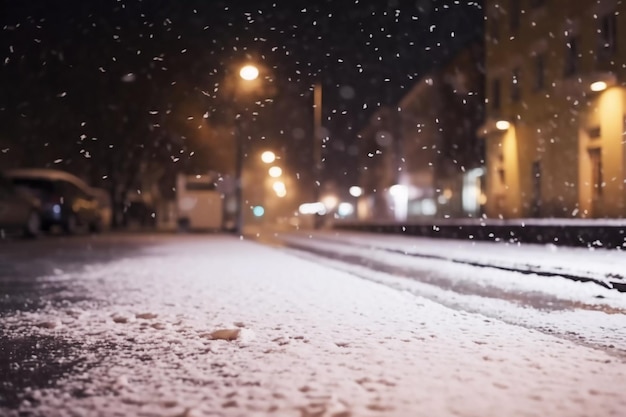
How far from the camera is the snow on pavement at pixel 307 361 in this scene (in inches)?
158

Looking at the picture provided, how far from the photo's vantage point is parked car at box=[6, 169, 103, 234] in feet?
77.9

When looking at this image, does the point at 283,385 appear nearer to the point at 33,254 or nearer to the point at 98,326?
the point at 98,326

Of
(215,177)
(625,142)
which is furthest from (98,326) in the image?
(215,177)

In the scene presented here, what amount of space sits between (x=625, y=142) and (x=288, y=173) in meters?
49.3

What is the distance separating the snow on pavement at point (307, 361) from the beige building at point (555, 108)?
14579 mm

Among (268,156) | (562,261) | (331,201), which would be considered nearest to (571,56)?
(562,261)

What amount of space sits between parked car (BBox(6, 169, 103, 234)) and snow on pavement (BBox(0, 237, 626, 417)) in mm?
15898

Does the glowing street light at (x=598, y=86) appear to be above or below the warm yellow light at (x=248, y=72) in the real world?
below

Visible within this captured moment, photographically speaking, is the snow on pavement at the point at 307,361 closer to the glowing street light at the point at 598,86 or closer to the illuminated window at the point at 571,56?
the glowing street light at the point at 598,86

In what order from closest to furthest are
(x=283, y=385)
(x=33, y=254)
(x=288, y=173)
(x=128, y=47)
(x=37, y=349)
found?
(x=283, y=385), (x=37, y=349), (x=33, y=254), (x=128, y=47), (x=288, y=173)

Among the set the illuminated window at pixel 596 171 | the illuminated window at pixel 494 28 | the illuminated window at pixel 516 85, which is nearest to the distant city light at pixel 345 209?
the illuminated window at pixel 494 28

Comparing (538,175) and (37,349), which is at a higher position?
(538,175)

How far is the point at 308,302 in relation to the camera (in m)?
8.45

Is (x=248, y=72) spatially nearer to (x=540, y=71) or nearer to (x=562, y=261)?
(x=540, y=71)
